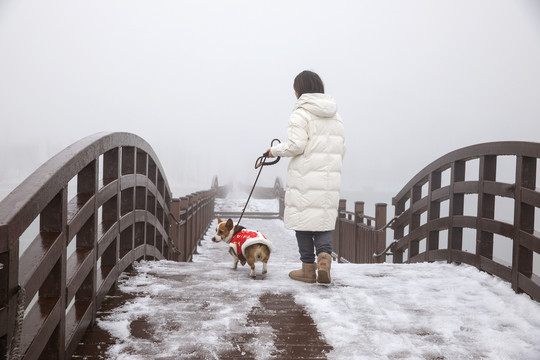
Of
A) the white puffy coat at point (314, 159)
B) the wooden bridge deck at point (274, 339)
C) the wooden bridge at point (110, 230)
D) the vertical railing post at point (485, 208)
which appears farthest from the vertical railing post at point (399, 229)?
the wooden bridge deck at point (274, 339)

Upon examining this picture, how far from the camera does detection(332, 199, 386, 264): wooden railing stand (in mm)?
8016

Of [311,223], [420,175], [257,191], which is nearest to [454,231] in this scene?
[420,175]

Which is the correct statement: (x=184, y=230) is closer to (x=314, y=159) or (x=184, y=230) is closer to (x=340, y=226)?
(x=340, y=226)

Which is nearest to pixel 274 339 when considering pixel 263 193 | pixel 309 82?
pixel 309 82

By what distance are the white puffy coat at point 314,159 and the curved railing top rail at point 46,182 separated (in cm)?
181

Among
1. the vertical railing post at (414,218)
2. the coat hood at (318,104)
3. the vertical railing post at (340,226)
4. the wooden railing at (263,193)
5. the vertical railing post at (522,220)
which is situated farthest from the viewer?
Answer: the wooden railing at (263,193)

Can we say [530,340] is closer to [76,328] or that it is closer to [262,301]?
[262,301]

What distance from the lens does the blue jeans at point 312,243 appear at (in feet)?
15.2

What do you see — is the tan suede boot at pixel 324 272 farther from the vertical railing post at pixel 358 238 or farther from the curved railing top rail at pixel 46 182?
the vertical railing post at pixel 358 238

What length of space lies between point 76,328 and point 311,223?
7.91ft

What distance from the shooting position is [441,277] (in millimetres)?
4707

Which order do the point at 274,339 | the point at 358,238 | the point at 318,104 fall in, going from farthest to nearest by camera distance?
the point at 358,238, the point at 318,104, the point at 274,339

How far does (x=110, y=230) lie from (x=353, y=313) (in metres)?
1.99

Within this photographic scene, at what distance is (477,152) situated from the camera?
495 centimetres
